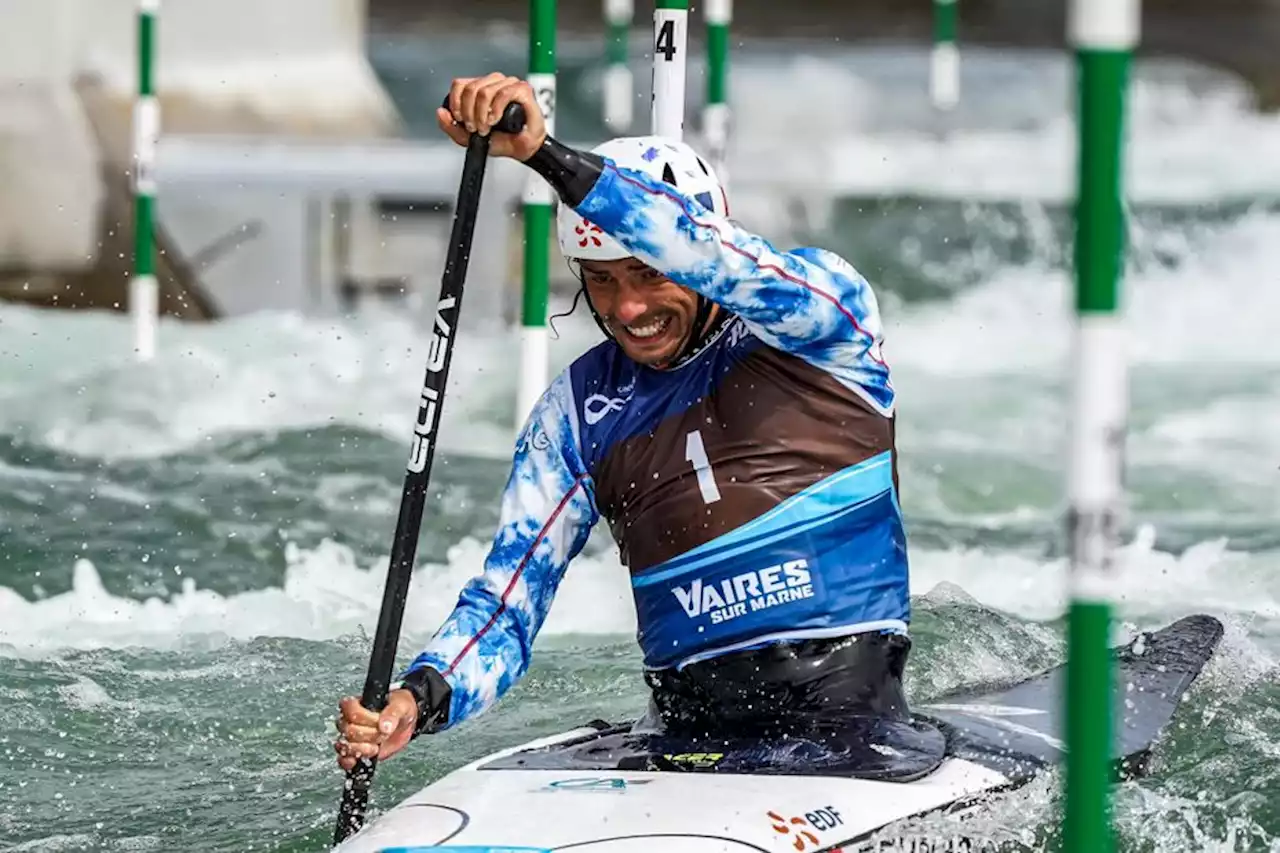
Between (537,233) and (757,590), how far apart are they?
7.33ft

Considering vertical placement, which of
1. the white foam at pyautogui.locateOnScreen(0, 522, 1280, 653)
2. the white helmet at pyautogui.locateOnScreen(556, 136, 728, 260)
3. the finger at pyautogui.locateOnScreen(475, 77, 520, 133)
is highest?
the finger at pyautogui.locateOnScreen(475, 77, 520, 133)

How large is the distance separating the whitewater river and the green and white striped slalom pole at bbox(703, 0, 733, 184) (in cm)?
124

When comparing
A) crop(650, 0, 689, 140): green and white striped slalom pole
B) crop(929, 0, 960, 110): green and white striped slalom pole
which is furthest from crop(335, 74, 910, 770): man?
crop(929, 0, 960, 110): green and white striped slalom pole

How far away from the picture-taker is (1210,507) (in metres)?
7.31

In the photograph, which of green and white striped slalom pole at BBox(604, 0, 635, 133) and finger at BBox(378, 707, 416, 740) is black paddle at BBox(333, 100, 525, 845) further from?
green and white striped slalom pole at BBox(604, 0, 635, 133)

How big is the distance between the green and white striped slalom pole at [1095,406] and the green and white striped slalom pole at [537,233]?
3.14m

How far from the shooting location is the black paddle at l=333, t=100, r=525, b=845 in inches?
122

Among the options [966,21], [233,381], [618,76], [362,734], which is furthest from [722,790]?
[966,21]

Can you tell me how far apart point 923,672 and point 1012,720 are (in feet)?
3.64

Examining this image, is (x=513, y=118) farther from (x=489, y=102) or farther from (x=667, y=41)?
(x=667, y=41)

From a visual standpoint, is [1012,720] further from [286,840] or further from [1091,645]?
[1091,645]

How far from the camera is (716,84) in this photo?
635cm

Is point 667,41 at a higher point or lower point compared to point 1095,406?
higher

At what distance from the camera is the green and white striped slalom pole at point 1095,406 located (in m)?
1.91
